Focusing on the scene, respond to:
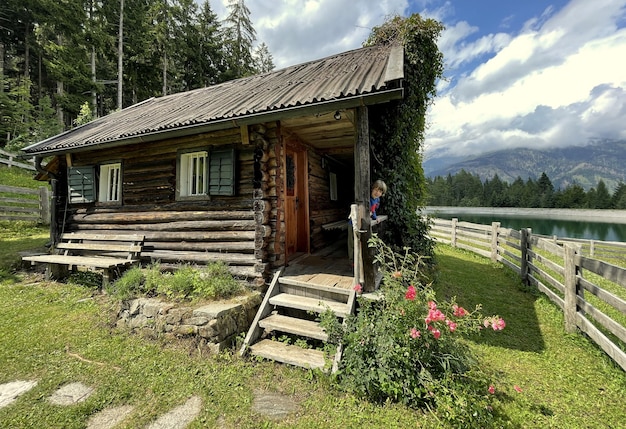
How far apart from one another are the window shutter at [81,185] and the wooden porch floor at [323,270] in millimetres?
5443

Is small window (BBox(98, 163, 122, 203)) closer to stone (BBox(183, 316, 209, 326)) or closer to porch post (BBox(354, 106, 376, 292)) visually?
stone (BBox(183, 316, 209, 326))

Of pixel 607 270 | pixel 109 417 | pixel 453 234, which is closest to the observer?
pixel 109 417

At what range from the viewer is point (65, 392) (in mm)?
3014

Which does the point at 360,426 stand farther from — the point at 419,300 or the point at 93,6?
the point at 93,6

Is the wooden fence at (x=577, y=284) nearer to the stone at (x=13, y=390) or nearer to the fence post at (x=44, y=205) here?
the stone at (x=13, y=390)

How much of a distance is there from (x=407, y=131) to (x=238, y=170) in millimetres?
3770

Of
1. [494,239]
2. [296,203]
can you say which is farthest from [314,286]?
[494,239]

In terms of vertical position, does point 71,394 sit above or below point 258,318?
→ below

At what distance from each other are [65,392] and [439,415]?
4.04 m

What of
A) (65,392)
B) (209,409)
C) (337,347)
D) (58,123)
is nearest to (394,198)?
(337,347)

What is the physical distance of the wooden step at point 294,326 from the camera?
3670 millimetres

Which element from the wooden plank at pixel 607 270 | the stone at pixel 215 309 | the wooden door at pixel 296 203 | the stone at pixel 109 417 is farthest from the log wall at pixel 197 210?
the wooden plank at pixel 607 270

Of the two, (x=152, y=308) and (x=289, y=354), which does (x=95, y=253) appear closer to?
(x=152, y=308)

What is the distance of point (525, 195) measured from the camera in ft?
217
